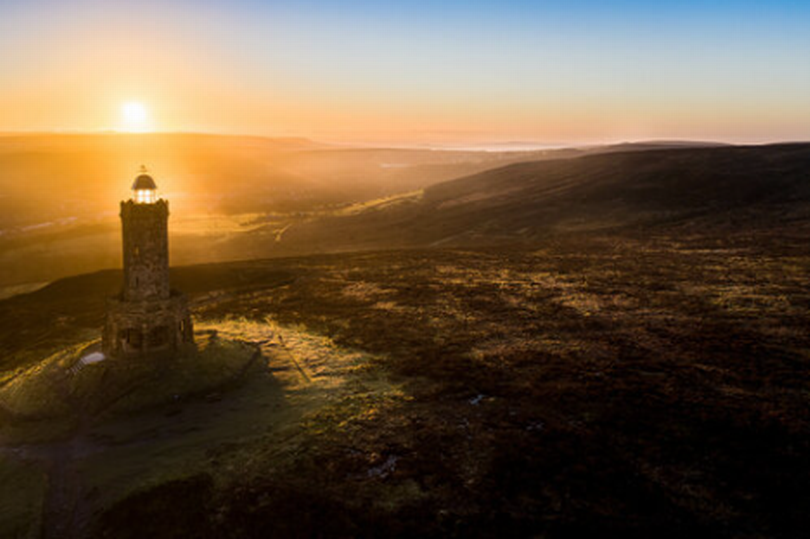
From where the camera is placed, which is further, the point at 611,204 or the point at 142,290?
the point at 611,204

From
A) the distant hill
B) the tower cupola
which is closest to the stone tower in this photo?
the tower cupola

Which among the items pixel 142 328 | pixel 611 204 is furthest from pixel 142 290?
pixel 611 204

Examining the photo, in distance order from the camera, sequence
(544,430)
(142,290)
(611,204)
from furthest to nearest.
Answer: (611,204) → (142,290) → (544,430)

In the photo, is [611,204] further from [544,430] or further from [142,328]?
[142,328]

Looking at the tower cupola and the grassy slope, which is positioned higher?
the tower cupola

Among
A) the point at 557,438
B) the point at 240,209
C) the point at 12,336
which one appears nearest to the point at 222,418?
the point at 557,438

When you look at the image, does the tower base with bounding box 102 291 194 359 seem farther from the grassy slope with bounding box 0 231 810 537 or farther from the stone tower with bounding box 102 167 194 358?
the grassy slope with bounding box 0 231 810 537

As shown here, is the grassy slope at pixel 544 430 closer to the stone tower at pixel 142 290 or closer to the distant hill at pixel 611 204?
the stone tower at pixel 142 290
